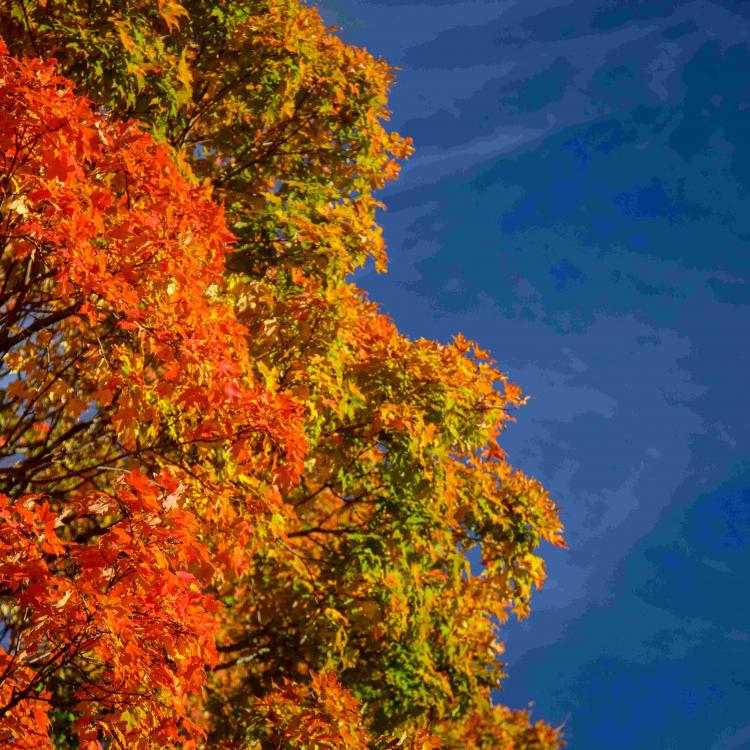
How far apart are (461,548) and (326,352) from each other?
3502 millimetres

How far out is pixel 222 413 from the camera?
6.02 m

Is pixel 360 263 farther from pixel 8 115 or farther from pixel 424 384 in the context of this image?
pixel 8 115

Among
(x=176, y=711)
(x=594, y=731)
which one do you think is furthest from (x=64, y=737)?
(x=594, y=731)

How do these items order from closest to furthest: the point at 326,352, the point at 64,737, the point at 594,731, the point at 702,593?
1. the point at 326,352
2. the point at 64,737
3. the point at 594,731
4. the point at 702,593

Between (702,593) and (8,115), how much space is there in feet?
694

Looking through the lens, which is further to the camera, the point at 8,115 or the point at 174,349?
the point at 174,349

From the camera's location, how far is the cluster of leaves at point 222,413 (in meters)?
5.14

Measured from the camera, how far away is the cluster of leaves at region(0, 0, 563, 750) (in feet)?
16.9

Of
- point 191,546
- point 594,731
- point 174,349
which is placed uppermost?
point 594,731

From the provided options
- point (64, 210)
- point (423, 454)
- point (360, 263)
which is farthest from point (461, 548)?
point (64, 210)

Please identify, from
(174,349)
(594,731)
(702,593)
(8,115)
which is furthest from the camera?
(702,593)

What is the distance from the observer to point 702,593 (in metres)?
196

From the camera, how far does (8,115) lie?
5.09m

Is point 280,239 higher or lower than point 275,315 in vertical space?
higher
